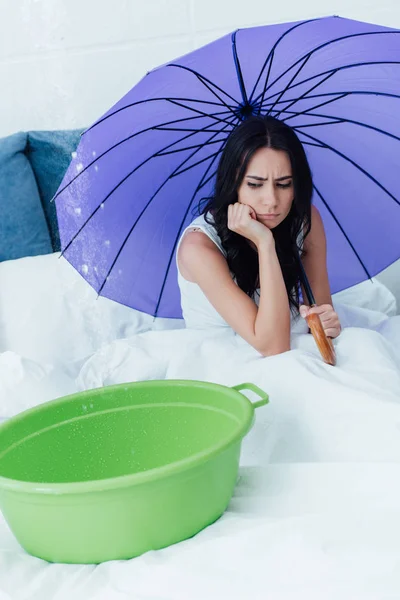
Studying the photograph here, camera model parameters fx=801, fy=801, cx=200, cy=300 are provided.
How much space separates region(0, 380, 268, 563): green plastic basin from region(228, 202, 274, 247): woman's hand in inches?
15.7

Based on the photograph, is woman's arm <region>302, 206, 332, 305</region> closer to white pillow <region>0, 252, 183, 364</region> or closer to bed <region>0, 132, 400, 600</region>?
bed <region>0, 132, 400, 600</region>

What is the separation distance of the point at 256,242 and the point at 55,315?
0.52 m

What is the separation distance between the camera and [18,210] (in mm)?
2002

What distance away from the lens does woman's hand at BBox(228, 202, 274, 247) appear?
1565mm

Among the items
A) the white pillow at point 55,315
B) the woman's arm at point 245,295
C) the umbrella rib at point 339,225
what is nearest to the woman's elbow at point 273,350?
the woman's arm at point 245,295

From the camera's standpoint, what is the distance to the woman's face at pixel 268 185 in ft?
5.15

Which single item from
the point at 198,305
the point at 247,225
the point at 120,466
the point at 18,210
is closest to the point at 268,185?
the point at 247,225

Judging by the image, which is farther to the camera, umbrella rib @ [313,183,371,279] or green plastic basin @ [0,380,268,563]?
umbrella rib @ [313,183,371,279]

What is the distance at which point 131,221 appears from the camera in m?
1.71

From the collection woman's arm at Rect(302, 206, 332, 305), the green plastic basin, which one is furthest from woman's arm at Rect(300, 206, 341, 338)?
the green plastic basin

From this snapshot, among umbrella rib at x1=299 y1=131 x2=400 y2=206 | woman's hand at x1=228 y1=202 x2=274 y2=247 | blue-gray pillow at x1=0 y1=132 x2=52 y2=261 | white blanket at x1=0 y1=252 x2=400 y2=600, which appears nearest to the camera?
white blanket at x1=0 y1=252 x2=400 y2=600

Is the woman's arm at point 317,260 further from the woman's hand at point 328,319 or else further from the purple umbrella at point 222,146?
→ the woman's hand at point 328,319

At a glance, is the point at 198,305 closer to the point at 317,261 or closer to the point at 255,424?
the point at 317,261

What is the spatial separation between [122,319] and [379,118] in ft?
2.49
